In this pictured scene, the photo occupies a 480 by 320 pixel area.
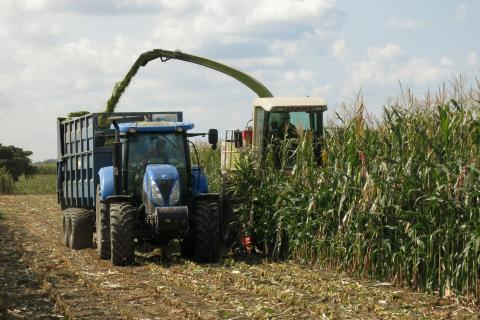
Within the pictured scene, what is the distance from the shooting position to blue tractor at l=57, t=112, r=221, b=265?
13469mm

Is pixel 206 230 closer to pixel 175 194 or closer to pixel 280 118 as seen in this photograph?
pixel 175 194

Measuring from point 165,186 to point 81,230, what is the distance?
3.17 metres

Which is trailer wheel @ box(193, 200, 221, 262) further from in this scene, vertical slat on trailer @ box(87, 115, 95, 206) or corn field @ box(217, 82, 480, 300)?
vertical slat on trailer @ box(87, 115, 95, 206)

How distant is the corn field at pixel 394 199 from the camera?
9.96 meters

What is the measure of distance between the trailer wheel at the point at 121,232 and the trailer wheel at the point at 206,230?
980 millimetres

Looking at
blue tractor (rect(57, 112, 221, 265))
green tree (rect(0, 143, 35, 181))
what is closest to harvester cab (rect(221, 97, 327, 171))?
blue tractor (rect(57, 112, 221, 265))

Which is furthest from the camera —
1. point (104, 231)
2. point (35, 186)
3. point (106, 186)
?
point (35, 186)

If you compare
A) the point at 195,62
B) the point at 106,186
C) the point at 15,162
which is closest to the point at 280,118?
the point at 106,186

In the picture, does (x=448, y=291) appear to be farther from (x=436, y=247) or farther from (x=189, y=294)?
(x=189, y=294)

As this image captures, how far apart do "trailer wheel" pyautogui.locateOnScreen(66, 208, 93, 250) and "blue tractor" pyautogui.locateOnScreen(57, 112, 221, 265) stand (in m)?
0.03

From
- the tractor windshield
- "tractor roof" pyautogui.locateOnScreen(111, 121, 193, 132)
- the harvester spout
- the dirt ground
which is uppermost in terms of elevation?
the harvester spout

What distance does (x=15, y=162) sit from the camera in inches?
1820

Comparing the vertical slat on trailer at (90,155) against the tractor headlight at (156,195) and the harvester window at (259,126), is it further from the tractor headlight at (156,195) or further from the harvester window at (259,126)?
the harvester window at (259,126)

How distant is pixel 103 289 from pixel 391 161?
392 cm
